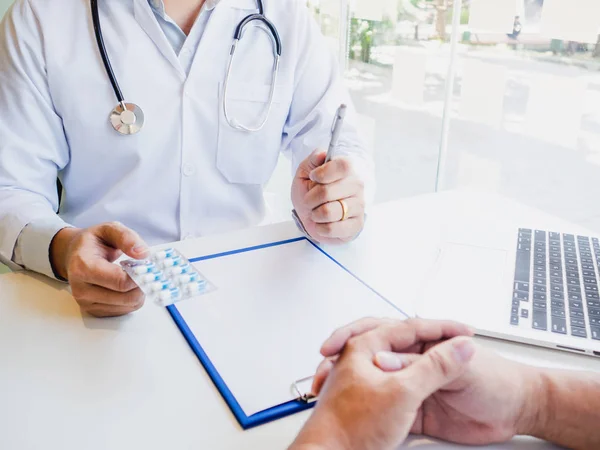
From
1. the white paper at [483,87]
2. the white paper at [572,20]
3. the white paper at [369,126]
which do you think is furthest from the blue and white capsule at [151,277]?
the white paper at [369,126]

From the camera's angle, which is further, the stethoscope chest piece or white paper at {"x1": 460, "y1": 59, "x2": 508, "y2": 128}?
white paper at {"x1": 460, "y1": 59, "x2": 508, "y2": 128}

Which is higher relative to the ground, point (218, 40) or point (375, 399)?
point (218, 40)

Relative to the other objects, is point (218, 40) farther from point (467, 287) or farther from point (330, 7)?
point (330, 7)

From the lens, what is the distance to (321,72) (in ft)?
3.63

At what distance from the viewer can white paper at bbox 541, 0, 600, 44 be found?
5.96 feet

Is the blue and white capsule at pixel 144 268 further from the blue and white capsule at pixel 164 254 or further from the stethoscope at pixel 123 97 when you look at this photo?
the stethoscope at pixel 123 97

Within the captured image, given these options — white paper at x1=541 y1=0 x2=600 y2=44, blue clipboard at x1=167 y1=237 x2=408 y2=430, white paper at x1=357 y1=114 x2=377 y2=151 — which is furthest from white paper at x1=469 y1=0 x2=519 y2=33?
blue clipboard at x1=167 y1=237 x2=408 y2=430

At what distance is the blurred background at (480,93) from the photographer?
7.15ft

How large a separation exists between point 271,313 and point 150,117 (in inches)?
19.7

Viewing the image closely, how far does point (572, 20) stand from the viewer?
1865 millimetres

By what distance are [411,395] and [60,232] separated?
0.58 metres

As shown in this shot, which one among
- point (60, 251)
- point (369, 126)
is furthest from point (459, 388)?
point (369, 126)

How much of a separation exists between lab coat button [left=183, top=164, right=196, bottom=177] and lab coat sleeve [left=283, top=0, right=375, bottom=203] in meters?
0.25

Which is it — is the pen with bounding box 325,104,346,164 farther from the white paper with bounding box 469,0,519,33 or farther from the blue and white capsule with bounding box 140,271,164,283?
the white paper with bounding box 469,0,519,33
